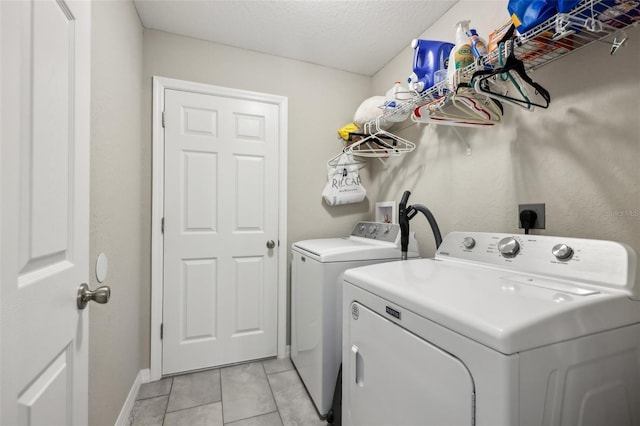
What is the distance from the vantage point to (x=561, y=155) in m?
1.16

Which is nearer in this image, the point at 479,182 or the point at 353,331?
the point at 353,331

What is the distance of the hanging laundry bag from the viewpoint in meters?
2.36

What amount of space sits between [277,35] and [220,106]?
670mm

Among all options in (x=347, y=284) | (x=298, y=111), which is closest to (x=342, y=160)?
(x=298, y=111)

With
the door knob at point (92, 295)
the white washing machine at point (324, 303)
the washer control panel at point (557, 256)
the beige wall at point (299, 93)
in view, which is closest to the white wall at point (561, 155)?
the washer control panel at point (557, 256)

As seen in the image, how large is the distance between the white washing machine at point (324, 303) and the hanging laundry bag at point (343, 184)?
1.75ft

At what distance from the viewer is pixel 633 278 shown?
77 centimetres

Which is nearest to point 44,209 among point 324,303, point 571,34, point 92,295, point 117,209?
point 92,295

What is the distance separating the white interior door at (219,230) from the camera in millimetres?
2031

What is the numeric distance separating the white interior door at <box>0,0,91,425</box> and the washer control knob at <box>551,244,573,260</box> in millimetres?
1387

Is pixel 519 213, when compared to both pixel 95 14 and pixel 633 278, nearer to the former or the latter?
pixel 633 278

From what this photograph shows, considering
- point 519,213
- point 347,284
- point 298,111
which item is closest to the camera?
point 347,284

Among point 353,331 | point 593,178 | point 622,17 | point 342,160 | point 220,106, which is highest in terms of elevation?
point 220,106

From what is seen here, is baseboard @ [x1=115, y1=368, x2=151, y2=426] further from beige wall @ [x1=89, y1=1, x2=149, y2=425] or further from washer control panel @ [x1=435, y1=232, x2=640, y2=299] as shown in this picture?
washer control panel @ [x1=435, y1=232, x2=640, y2=299]
